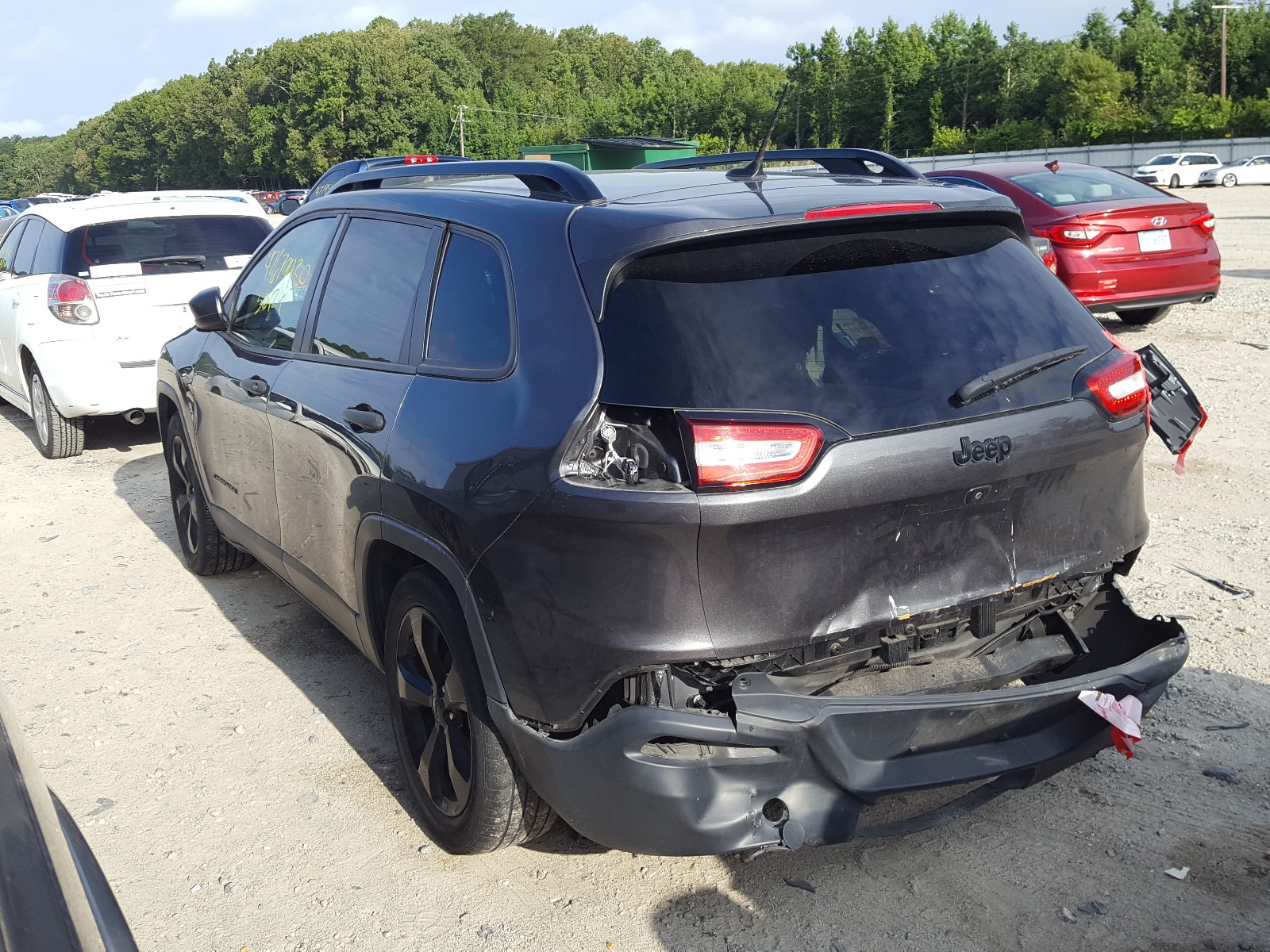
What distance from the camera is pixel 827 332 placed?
112 inches

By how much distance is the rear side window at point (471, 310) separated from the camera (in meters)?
3.12

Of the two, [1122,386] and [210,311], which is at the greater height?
[210,311]

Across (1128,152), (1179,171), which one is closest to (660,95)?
(1128,152)

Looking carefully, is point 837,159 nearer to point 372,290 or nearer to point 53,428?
point 372,290

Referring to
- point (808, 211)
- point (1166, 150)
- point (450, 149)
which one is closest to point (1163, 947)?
point (808, 211)

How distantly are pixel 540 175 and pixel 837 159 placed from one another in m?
1.24

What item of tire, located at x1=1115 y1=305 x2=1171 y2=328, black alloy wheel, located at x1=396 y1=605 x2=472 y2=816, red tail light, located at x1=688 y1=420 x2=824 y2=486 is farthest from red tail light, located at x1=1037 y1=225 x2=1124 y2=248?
red tail light, located at x1=688 y1=420 x2=824 y2=486

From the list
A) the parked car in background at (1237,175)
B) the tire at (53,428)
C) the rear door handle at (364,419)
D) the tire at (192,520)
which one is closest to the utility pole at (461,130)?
the parked car in background at (1237,175)

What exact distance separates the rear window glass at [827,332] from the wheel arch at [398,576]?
2.25 ft

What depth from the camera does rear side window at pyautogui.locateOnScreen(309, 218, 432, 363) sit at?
3.61 meters

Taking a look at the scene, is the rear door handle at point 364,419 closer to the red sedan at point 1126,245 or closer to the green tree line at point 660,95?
the red sedan at point 1126,245

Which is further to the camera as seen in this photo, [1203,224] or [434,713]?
[1203,224]

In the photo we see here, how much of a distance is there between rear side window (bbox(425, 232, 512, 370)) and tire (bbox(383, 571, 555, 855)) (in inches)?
25.0

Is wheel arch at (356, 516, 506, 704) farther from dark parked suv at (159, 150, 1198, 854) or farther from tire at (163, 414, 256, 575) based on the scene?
tire at (163, 414, 256, 575)
